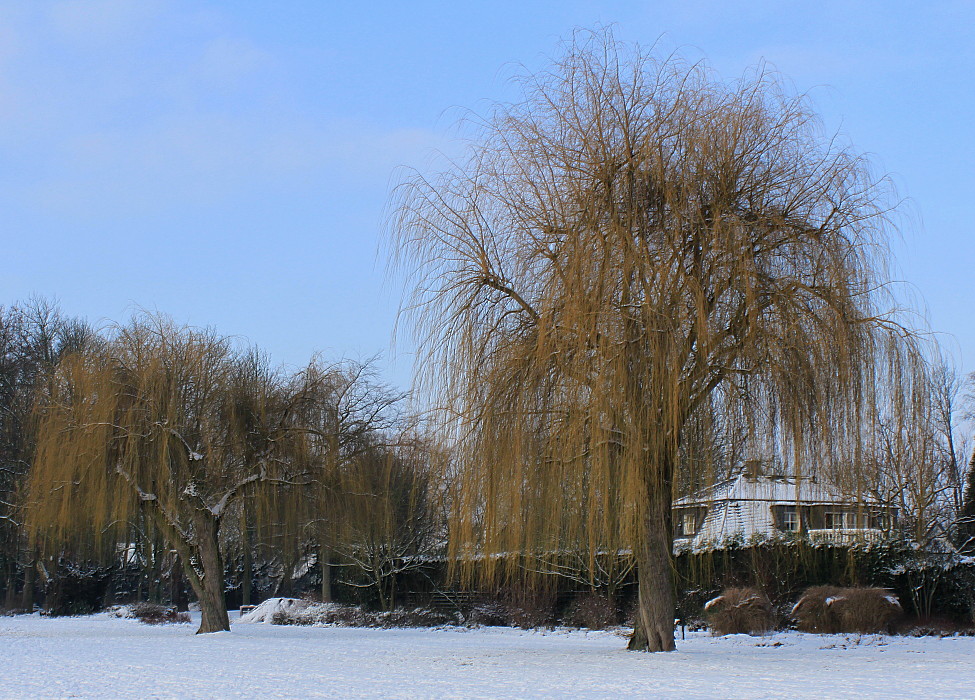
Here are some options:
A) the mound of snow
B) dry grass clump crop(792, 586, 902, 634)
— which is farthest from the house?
the mound of snow

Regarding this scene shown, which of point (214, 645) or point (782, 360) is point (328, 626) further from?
point (782, 360)

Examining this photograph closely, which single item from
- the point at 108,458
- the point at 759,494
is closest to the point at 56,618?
the point at 108,458

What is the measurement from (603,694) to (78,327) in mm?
28367

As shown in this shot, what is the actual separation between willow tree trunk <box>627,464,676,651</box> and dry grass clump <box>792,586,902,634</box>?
5.60m

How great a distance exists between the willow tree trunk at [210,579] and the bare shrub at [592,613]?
7.57 meters

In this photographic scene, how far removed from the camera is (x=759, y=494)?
25.6 metres

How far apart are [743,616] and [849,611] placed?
1.86m

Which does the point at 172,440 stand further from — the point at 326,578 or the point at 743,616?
the point at 743,616

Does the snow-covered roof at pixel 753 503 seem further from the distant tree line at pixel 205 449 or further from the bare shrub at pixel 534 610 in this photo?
the distant tree line at pixel 205 449

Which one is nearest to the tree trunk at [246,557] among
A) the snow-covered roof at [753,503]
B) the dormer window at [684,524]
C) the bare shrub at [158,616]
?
the bare shrub at [158,616]

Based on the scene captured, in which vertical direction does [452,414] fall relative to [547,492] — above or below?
above

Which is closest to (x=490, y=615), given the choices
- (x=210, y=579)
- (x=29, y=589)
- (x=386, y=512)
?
(x=386, y=512)

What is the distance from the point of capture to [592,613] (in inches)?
800

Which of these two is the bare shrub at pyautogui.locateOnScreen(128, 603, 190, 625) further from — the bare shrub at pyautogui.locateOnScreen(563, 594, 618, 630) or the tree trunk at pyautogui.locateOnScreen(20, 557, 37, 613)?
the bare shrub at pyautogui.locateOnScreen(563, 594, 618, 630)
